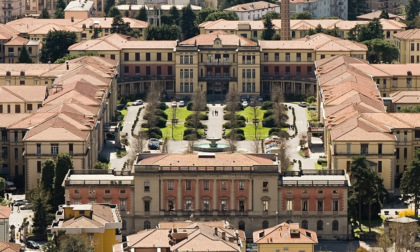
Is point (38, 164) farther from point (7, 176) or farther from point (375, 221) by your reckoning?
point (375, 221)

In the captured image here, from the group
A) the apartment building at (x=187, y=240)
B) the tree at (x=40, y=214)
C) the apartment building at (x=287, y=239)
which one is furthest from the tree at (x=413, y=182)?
the tree at (x=40, y=214)

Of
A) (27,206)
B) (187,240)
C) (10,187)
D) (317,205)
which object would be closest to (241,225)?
(317,205)

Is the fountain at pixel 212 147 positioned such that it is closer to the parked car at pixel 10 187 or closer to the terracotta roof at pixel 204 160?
the parked car at pixel 10 187

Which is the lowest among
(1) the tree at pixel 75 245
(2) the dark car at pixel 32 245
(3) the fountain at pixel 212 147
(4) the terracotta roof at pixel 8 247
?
(2) the dark car at pixel 32 245

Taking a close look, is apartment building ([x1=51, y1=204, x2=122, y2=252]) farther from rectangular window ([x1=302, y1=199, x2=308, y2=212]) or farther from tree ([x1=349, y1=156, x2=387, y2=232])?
tree ([x1=349, y1=156, x2=387, y2=232])

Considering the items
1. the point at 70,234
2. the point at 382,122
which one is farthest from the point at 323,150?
the point at 70,234

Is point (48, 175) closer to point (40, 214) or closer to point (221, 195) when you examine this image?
point (40, 214)
